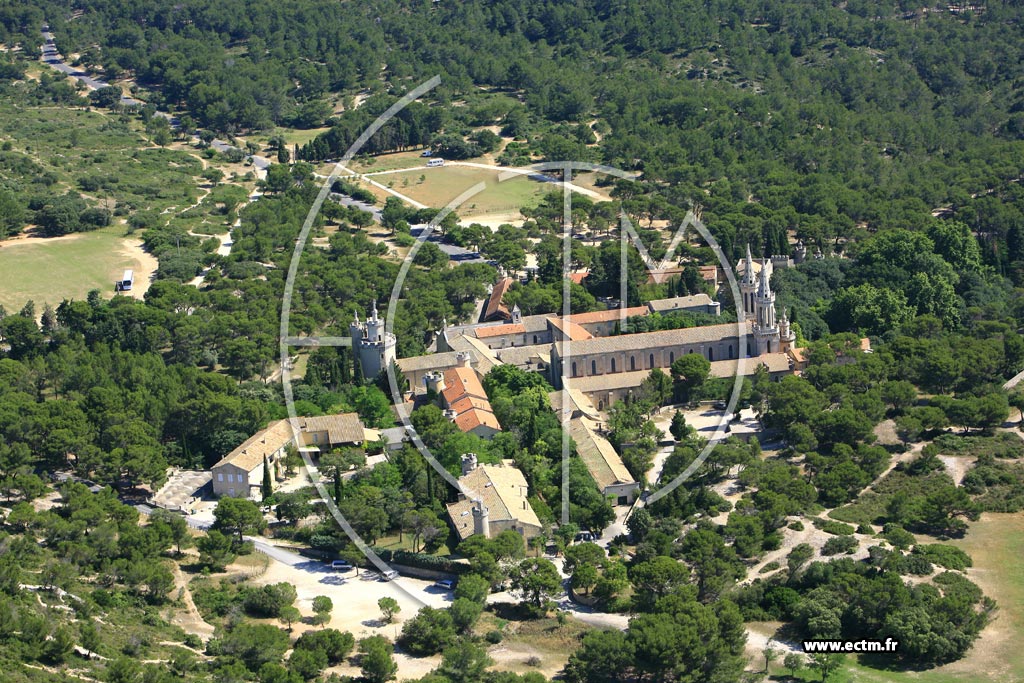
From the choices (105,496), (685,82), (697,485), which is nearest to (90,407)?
(105,496)

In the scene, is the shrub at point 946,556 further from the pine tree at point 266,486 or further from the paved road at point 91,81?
the paved road at point 91,81

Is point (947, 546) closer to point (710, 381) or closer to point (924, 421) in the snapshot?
point (924, 421)

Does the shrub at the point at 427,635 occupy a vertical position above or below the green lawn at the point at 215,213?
below

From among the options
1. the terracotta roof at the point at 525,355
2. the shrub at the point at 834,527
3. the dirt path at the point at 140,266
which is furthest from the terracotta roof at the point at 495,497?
the dirt path at the point at 140,266

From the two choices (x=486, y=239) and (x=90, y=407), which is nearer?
(x=90, y=407)

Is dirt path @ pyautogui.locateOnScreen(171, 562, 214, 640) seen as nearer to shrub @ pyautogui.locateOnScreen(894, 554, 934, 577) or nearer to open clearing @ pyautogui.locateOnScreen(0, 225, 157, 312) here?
shrub @ pyautogui.locateOnScreen(894, 554, 934, 577)
